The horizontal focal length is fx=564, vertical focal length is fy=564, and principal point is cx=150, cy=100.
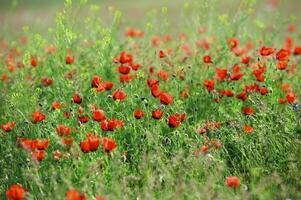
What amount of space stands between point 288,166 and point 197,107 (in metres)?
1.15

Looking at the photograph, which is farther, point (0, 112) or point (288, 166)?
point (0, 112)

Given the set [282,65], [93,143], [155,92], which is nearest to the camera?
[93,143]

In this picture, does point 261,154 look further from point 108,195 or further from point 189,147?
point 108,195

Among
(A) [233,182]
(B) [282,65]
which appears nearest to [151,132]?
(A) [233,182]

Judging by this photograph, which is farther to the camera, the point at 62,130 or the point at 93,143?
the point at 62,130

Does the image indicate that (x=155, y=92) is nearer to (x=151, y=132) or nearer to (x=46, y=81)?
(x=151, y=132)

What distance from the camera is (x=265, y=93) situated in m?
4.30

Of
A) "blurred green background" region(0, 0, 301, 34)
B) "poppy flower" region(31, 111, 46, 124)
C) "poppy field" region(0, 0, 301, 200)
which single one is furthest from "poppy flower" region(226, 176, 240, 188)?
"blurred green background" region(0, 0, 301, 34)

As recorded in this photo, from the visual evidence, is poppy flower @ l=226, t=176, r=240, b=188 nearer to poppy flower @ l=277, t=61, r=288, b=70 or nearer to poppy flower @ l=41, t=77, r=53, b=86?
poppy flower @ l=277, t=61, r=288, b=70

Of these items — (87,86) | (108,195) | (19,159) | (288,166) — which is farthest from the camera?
(87,86)

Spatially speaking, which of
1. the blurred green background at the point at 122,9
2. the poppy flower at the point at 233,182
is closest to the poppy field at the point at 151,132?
the poppy flower at the point at 233,182

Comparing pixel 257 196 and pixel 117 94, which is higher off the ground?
pixel 117 94

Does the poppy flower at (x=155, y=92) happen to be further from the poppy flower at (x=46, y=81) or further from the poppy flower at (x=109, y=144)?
the poppy flower at (x=46, y=81)

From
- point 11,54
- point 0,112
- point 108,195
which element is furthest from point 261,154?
point 11,54
